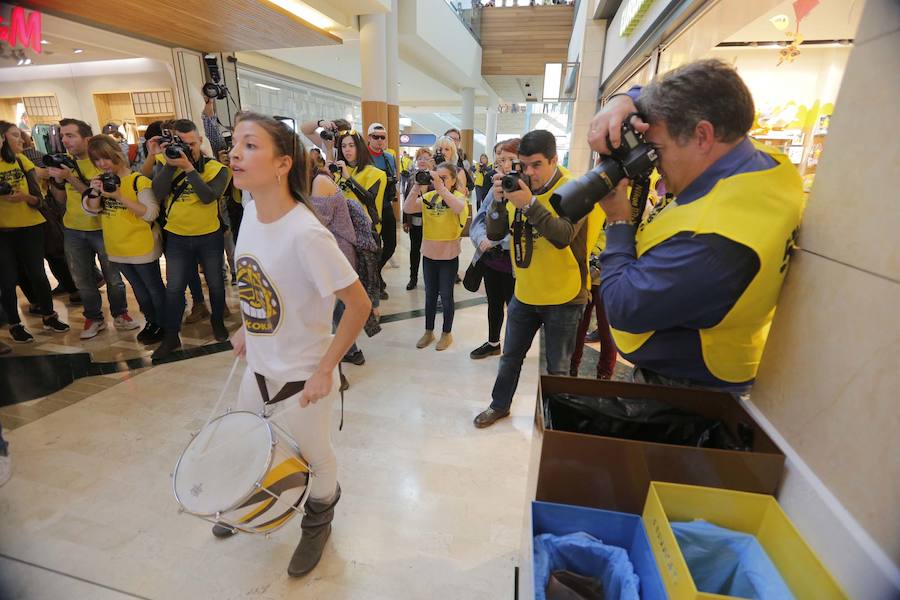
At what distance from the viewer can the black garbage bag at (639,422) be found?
3.11 ft

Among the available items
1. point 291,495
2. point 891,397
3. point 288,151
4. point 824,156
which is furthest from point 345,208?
point 891,397

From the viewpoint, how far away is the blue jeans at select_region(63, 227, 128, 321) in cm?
345

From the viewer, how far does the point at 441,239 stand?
3369 mm

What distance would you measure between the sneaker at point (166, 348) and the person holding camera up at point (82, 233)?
2.46 feet

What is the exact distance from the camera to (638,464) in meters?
0.85

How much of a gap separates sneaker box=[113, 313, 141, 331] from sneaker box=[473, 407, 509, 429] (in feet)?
10.6

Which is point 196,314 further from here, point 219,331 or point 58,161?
point 58,161

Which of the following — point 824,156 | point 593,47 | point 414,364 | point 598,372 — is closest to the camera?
point 824,156

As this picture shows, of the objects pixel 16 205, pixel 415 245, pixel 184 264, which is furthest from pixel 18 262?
pixel 415 245

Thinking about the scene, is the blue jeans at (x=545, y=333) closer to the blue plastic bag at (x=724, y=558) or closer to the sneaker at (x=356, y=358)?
the sneaker at (x=356, y=358)

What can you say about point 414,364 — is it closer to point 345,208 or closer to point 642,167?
point 345,208

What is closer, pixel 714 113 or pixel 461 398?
pixel 714 113

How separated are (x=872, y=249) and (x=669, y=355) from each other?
1.42 ft

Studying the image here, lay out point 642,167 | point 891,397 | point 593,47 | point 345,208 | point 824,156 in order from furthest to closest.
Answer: point 593,47, point 345,208, point 642,167, point 824,156, point 891,397
